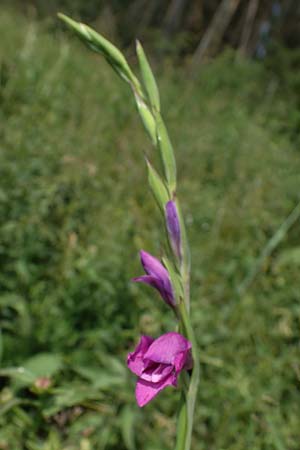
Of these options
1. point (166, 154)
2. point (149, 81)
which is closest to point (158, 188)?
point (166, 154)

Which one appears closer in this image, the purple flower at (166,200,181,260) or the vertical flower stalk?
the vertical flower stalk

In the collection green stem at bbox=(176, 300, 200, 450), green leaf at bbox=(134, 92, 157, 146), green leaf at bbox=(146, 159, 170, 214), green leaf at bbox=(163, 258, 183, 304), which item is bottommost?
green stem at bbox=(176, 300, 200, 450)

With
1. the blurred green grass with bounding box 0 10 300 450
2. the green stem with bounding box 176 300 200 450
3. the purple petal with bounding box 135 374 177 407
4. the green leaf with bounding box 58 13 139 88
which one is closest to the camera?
the purple petal with bounding box 135 374 177 407

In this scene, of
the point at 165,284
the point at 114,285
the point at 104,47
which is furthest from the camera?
the point at 114,285

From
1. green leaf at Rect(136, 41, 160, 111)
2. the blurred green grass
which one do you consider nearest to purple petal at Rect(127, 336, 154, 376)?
green leaf at Rect(136, 41, 160, 111)

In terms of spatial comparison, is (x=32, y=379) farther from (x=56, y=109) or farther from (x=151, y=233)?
(x=56, y=109)

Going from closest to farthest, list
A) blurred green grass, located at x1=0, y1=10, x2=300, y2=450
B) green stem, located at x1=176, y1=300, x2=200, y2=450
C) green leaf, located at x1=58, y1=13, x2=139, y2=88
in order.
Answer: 1. green stem, located at x1=176, y1=300, x2=200, y2=450
2. green leaf, located at x1=58, y1=13, x2=139, y2=88
3. blurred green grass, located at x1=0, y1=10, x2=300, y2=450

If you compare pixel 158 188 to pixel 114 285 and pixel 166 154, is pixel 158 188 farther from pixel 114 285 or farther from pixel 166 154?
pixel 114 285

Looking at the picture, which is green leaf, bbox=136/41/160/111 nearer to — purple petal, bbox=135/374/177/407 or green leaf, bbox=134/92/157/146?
green leaf, bbox=134/92/157/146
